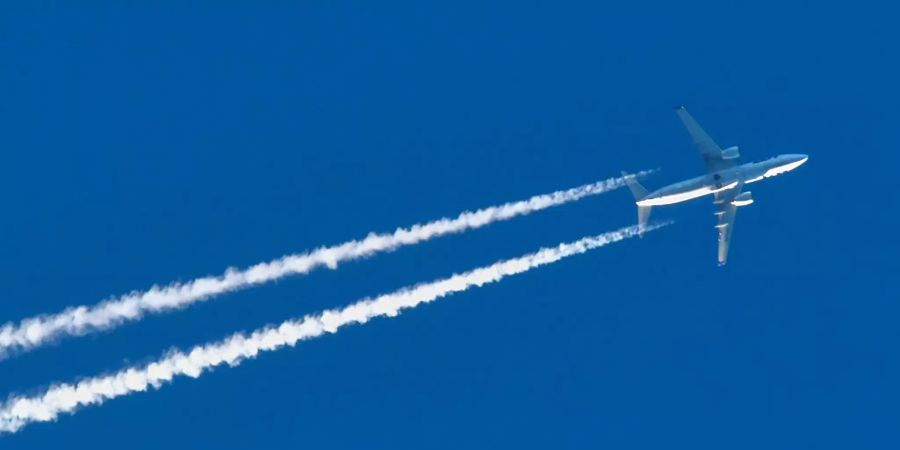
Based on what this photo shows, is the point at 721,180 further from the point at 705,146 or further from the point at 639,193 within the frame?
the point at 639,193

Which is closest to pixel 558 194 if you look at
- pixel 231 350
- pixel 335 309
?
pixel 335 309

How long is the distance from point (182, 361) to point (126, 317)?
3.66 meters

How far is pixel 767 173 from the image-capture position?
80.1m

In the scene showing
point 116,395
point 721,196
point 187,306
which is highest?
point 721,196

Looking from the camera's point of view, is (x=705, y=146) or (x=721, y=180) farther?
(x=705, y=146)

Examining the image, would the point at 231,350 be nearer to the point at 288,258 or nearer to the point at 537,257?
the point at 288,258

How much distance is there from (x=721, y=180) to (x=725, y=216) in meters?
3.55

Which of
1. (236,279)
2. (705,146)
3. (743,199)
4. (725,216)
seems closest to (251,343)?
(236,279)

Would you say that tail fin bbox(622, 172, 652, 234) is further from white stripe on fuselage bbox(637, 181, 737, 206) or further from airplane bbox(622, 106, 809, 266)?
white stripe on fuselage bbox(637, 181, 737, 206)

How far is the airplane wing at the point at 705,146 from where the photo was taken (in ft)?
261

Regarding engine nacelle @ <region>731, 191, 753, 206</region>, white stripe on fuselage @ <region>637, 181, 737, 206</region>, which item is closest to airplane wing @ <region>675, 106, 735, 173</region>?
white stripe on fuselage @ <region>637, 181, 737, 206</region>

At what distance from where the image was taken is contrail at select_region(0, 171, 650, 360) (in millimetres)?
69500

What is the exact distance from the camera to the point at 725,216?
81.6 metres

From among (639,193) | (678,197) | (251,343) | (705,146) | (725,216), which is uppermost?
(705,146)
